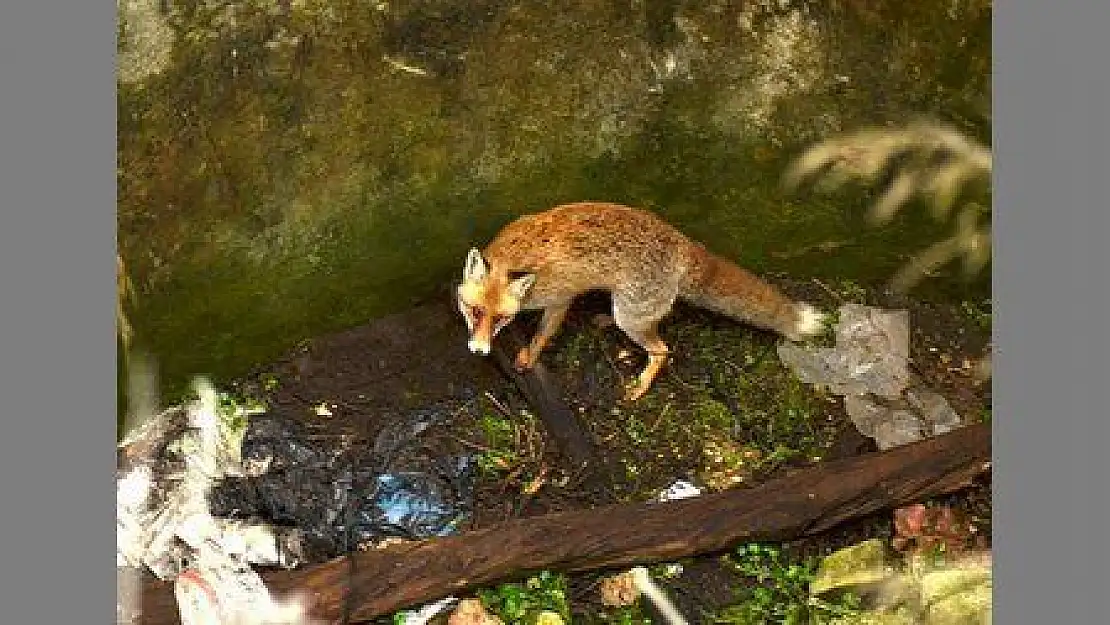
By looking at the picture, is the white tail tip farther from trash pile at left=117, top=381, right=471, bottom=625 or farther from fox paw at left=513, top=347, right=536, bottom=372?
trash pile at left=117, top=381, right=471, bottom=625

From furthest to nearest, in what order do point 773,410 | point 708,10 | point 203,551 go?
1. point 708,10
2. point 773,410
3. point 203,551

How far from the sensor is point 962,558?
19.0ft

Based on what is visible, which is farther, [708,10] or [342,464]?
[708,10]

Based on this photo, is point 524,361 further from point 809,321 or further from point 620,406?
point 809,321

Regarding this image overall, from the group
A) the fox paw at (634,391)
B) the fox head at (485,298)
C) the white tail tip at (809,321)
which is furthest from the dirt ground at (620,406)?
the fox head at (485,298)

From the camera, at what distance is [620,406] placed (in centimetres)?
591

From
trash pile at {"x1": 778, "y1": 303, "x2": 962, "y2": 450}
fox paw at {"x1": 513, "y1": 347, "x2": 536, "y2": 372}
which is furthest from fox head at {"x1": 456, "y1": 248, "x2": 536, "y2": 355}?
trash pile at {"x1": 778, "y1": 303, "x2": 962, "y2": 450}

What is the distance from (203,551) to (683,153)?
2.08 m

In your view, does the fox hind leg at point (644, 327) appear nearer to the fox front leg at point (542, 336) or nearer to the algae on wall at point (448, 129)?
the fox front leg at point (542, 336)

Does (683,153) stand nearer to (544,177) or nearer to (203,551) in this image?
(544,177)

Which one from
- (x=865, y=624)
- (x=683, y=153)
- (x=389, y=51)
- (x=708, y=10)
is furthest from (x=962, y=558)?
(x=389, y=51)

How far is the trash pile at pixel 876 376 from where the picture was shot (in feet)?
19.4

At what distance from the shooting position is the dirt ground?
5.70m

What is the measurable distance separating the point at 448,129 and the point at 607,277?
29.5 inches
